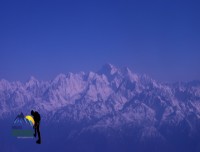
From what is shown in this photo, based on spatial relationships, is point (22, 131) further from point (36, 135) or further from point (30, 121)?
point (36, 135)

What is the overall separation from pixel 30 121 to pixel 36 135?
2.69 metres

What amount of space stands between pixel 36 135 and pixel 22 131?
10.4 ft

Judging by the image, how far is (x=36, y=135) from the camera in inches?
733

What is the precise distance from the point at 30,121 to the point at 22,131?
783mm

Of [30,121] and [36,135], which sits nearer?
[36,135]

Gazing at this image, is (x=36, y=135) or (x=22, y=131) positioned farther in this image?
(x=22, y=131)

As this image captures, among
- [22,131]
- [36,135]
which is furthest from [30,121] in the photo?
[36,135]

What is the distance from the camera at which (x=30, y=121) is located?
21203 millimetres

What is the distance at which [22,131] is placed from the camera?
2158 centimetres
